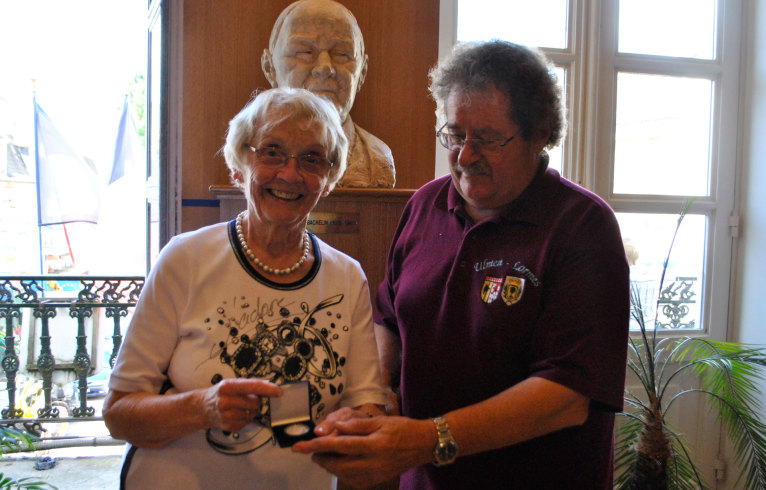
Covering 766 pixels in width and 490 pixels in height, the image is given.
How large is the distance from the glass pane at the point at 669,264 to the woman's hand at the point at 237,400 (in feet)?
10.1

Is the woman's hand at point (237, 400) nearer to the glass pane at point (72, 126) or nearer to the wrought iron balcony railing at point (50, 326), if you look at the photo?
the wrought iron balcony railing at point (50, 326)

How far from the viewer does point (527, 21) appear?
3.46 m

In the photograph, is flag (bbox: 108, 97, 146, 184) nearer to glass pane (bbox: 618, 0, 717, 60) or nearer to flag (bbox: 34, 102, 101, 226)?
flag (bbox: 34, 102, 101, 226)

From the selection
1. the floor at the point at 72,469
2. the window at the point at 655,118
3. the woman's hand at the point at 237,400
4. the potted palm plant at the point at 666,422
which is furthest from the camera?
the window at the point at 655,118

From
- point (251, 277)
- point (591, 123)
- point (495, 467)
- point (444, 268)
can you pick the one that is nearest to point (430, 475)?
point (495, 467)

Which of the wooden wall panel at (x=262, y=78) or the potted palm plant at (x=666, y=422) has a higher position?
the wooden wall panel at (x=262, y=78)

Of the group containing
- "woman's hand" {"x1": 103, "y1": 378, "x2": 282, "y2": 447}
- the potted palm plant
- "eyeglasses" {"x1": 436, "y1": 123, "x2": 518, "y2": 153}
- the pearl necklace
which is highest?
"eyeglasses" {"x1": 436, "y1": 123, "x2": 518, "y2": 153}

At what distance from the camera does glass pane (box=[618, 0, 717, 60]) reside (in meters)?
3.45

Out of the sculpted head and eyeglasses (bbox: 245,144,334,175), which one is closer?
eyeglasses (bbox: 245,144,334,175)

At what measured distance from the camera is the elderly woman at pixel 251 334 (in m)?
1.01

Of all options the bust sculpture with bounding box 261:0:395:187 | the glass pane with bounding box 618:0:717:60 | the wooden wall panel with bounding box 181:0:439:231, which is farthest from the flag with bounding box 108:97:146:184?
the glass pane with bounding box 618:0:717:60

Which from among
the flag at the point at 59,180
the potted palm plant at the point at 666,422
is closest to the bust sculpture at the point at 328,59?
the potted palm plant at the point at 666,422

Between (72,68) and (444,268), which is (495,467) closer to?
(444,268)

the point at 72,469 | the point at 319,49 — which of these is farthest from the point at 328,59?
the point at 72,469
